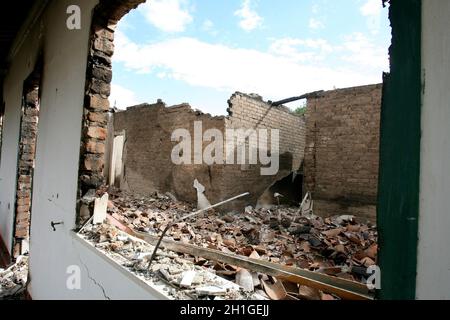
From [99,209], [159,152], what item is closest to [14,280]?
[99,209]

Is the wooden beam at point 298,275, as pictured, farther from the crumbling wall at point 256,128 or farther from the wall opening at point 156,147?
the crumbling wall at point 256,128

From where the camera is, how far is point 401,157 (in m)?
0.78

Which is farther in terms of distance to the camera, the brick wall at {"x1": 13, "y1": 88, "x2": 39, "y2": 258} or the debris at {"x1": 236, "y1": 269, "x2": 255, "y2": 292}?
the brick wall at {"x1": 13, "y1": 88, "x2": 39, "y2": 258}

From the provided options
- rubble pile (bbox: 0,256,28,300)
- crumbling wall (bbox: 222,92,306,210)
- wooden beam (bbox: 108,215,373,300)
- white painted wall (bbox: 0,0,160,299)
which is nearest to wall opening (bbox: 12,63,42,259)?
rubble pile (bbox: 0,256,28,300)

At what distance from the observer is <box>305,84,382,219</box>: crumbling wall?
672cm

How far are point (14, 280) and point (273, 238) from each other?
386 centimetres

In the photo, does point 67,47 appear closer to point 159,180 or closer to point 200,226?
point 200,226

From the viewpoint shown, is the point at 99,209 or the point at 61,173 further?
the point at 61,173

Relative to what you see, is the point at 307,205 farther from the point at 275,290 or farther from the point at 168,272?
the point at 168,272

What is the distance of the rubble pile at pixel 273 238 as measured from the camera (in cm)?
261

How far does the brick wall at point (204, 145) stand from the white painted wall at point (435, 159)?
6261 millimetres

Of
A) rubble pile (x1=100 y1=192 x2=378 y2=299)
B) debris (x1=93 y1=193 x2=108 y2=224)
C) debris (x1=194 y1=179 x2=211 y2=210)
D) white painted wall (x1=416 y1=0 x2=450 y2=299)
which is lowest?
rubble pile (x1=100 y1=192 x2=378 y2=299)

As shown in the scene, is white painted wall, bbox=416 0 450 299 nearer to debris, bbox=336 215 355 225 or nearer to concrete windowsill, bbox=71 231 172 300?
concrete windowsill, bbox=71 231 172 300

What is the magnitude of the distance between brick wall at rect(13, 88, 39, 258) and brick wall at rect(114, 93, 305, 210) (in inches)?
148
